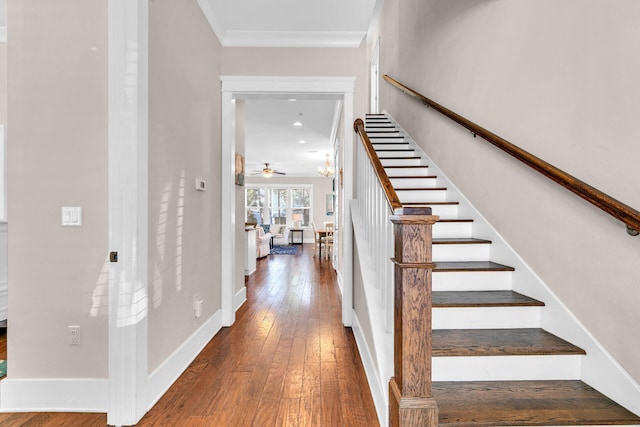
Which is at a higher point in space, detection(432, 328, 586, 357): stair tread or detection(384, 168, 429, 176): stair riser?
detection(384, 168, 429, 176): stair riser

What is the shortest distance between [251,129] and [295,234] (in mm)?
6229

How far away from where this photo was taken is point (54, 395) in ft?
5.83

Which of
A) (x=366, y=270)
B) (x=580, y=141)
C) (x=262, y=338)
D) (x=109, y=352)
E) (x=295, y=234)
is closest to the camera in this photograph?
(x=580, y=141)

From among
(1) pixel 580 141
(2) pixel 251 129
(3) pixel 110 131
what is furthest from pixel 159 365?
(2) pixel 251 129

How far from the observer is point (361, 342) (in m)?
2.50

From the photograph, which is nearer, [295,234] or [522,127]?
[522,127]

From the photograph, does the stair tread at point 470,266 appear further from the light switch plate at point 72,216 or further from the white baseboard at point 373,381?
the light switch plate at point 72,216

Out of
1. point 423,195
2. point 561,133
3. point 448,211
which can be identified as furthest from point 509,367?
point 423,195

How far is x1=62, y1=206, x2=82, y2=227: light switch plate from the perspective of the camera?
1.76 metres

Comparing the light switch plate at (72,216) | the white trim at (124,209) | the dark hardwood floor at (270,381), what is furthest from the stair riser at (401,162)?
the light switch plate at (72,216)

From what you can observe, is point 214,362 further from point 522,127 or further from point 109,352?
point 522,127

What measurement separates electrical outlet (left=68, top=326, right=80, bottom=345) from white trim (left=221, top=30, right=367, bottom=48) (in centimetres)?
268

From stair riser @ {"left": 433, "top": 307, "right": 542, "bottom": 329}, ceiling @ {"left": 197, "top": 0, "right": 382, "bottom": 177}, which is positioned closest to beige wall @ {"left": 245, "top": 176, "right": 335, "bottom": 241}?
ceiling @ {"left": 197, "top": 0, "right": 382, "bottom": 177}

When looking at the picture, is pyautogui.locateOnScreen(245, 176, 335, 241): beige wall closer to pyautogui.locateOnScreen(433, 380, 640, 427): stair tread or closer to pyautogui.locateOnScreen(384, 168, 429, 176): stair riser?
pyautogui.locateOnScreen(384, 168, 429, 176): stair riser
